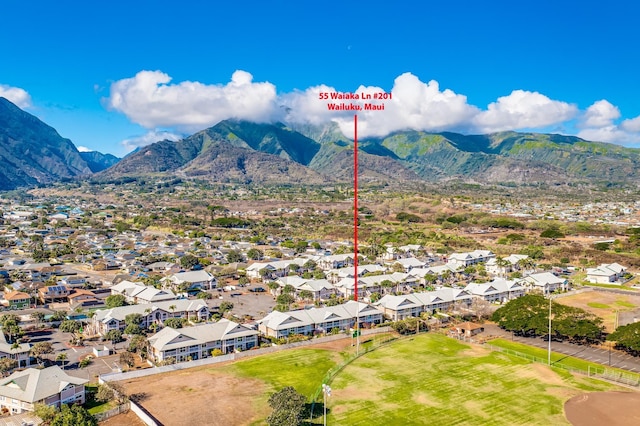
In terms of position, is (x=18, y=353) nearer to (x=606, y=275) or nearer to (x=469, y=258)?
(x=469, y=258)

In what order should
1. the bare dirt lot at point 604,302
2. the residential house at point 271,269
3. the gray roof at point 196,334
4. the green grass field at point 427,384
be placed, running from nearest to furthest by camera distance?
the green grass field at point 427,384
the gray roof at point 196,334
the bare dirt lot at point 604,302
the residential house at point 271,269

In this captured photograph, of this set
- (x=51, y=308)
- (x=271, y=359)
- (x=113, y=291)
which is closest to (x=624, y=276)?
(x=271, y=359)

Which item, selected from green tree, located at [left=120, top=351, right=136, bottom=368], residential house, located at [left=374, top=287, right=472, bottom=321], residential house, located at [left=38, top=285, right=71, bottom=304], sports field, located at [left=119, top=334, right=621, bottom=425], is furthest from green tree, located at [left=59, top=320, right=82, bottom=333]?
residential house, located at [left=374, top=287, right=472, bottom=321]

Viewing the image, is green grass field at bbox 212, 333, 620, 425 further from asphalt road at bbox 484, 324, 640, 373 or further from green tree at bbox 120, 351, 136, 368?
green tree at bbox 120, 351, 136, 368

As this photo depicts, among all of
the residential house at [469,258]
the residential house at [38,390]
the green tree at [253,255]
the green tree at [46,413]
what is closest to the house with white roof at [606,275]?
the residential house at [469,258]

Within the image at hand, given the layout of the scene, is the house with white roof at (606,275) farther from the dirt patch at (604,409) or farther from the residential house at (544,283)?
the dirt patch at (604,409)

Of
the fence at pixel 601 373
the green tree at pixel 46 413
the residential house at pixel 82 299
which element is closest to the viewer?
the green tree at pixel 46 413
